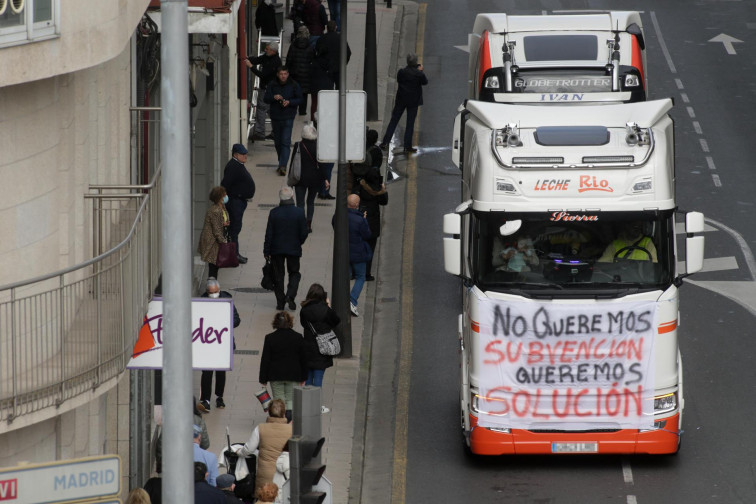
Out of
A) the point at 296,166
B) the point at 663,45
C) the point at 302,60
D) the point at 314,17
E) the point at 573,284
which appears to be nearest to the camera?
the point at 573,284

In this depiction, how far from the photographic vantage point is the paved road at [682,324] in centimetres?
1620

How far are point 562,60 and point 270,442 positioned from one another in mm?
6937

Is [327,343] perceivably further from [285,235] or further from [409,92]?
[409,92]

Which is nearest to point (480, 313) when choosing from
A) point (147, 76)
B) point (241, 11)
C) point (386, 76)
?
point (147, 76)

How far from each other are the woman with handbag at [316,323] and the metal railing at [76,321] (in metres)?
4.99

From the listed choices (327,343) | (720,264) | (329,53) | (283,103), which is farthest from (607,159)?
(329,53)

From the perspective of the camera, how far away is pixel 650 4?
42750 mm

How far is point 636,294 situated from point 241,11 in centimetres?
1346

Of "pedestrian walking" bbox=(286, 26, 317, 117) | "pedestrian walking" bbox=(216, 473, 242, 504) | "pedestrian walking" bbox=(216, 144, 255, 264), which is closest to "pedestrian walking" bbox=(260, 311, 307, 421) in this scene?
"pedestrian walking" bbox=(216, 473, 242, 504)

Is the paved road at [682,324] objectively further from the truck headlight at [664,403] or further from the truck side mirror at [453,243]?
the truck side mirror at [453,243]

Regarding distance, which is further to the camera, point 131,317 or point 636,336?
point 636,336

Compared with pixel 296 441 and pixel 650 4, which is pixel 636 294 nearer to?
pixel 296 441

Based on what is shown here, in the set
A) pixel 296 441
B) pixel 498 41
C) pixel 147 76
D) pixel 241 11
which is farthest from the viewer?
pixel 241 11

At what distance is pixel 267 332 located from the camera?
20703 millimetres
